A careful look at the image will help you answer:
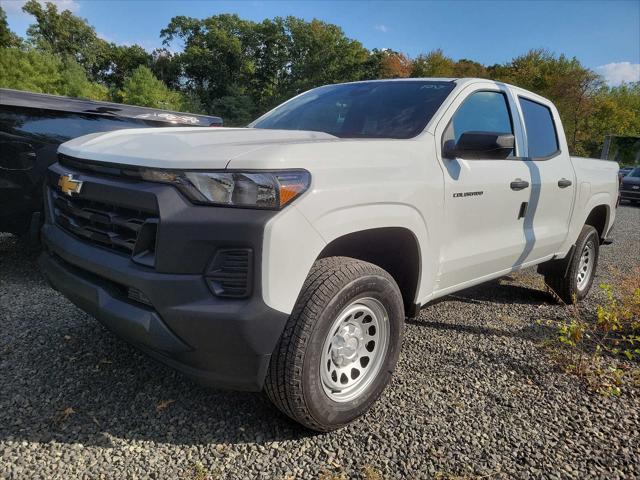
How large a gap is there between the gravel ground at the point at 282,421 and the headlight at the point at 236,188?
3.82ft

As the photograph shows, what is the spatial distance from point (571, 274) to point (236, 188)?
3.86m

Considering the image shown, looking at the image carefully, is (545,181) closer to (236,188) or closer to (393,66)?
(236,188)

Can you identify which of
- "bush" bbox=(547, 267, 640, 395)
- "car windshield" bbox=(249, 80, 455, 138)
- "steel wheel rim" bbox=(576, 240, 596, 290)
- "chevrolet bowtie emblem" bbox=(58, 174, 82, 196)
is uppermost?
"car windshield" bbox=(249, 80, 455, 138)

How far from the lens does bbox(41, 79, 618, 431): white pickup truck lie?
179cm

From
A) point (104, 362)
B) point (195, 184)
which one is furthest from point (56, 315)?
point (195, 184)

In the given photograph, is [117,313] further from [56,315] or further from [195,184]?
[56,315]

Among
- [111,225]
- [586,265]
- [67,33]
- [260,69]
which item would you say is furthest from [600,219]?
[67,33]

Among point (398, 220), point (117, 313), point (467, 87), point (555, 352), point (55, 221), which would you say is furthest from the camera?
point (555, 352)

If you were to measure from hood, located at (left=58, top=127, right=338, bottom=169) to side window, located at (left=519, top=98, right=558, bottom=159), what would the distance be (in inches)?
85.4

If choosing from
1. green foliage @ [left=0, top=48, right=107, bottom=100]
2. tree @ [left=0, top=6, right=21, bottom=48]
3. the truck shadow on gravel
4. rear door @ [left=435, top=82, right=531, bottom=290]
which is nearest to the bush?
the truck shadow on gravel

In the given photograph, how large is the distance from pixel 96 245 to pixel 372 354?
4.81 feet

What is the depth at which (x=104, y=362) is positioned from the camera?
2848mm

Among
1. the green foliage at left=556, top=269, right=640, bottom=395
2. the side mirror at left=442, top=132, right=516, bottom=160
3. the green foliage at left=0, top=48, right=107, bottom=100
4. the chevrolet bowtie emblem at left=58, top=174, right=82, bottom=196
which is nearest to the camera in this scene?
the chevrolet bowtie emblem at left=58, top=174, right=82, bottom=196

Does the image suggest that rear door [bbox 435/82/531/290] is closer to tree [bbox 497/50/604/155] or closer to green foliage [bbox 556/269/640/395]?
green foliage [bbox 556/269/640/395]
